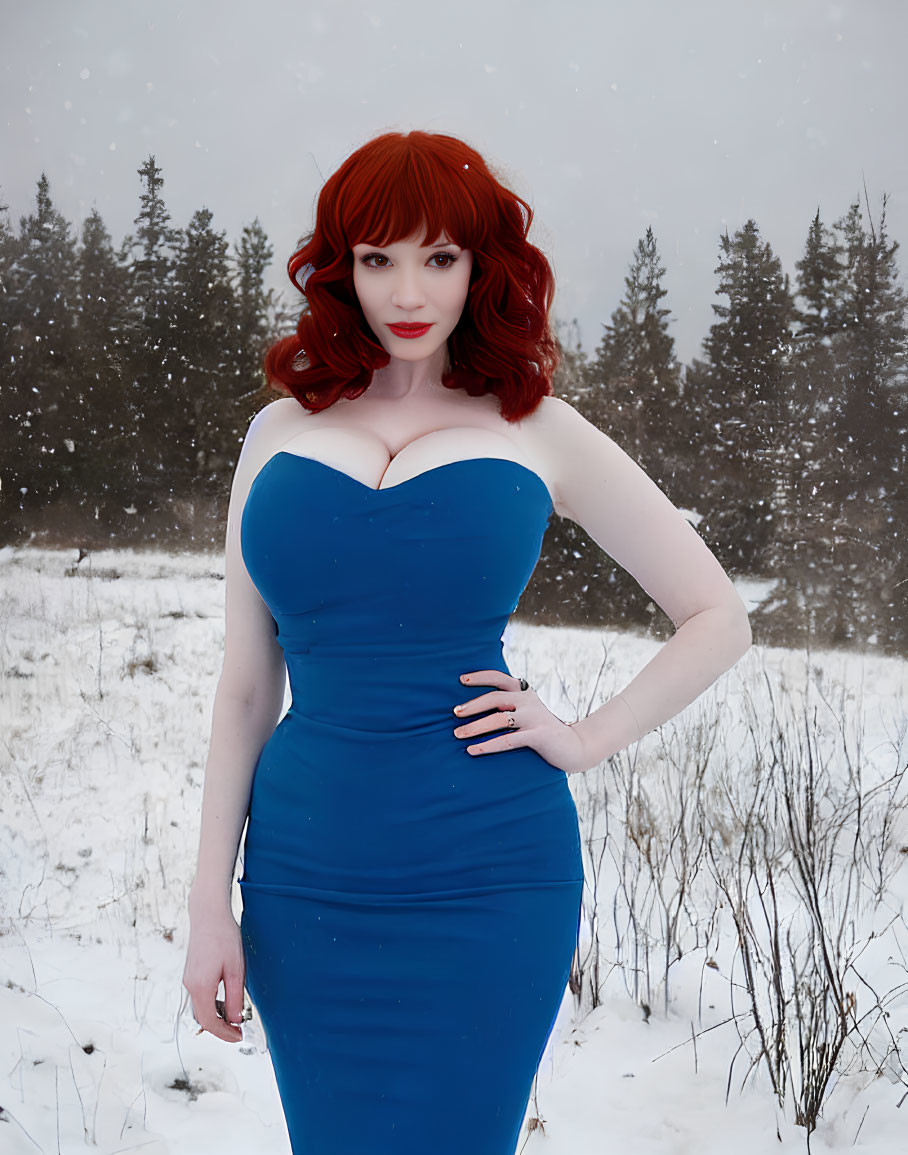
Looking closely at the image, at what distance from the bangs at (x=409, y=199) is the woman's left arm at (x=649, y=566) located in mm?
281

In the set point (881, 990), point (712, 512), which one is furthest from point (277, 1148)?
point (712, 512)

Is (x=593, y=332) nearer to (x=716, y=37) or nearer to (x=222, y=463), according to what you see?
(x=716, y=37)

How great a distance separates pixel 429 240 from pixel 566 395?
228 inches

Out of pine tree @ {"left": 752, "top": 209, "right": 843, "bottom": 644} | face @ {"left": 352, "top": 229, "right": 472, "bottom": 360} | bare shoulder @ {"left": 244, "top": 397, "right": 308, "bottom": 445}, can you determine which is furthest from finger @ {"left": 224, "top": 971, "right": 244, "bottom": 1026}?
pine tree @ {"left": 752, "top": 209, "right": 843, "bottom": 644}

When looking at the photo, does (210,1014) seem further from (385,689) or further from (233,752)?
(385,689)

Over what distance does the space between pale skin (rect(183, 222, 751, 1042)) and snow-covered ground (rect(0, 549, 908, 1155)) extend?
414 mm

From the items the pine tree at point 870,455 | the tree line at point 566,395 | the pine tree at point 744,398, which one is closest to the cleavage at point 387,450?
the tree line at point 566,395

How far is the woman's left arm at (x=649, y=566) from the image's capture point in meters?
1.33

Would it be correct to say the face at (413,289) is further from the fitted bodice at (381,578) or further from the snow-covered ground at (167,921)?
the snow-covered ground at (167,921)

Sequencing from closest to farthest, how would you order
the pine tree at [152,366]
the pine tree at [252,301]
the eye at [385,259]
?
the eye at [385,259] → the pine tree at [152,366] → the pine tree at [252,301]

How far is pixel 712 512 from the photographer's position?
668 centimetres

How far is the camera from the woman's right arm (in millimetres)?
1150

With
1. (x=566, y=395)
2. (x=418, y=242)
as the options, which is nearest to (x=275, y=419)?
(x=418, y=242)

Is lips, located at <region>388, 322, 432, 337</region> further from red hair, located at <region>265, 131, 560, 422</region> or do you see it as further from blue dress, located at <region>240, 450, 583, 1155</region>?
blue dress, located at <region>240, 450, 583, 1155</region>
